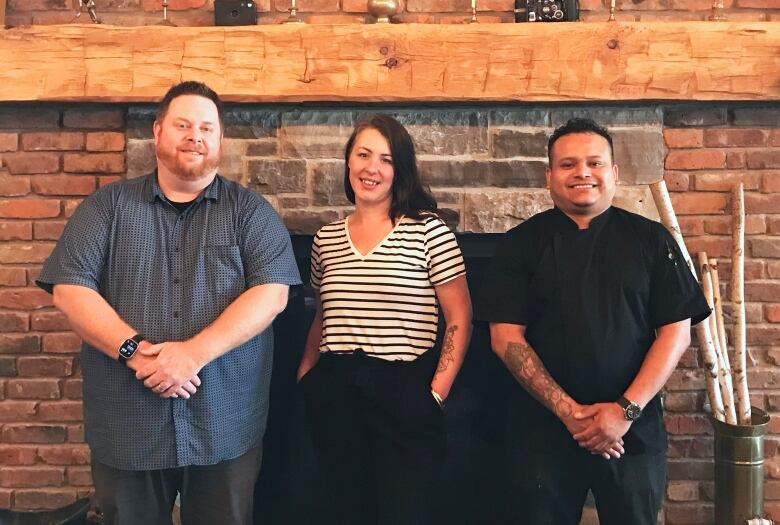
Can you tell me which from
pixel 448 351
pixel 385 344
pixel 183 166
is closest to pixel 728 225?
pixel 448 351

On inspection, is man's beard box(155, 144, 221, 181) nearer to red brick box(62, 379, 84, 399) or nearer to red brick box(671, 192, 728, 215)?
red brick box(62, 379, 84, 399)

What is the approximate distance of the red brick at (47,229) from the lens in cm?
246

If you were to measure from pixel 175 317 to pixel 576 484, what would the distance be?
1111mm

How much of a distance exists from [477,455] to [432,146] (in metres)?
1.09

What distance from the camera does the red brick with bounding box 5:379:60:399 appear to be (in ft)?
8.13

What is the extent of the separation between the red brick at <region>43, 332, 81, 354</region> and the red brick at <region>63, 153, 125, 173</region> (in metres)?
0.56

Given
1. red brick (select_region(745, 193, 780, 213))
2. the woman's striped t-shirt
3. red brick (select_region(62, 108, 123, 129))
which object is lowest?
the woman's striped t-shirt

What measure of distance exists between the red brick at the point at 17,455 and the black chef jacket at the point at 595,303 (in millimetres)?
1645

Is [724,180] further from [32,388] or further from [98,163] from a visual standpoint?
[32,388]

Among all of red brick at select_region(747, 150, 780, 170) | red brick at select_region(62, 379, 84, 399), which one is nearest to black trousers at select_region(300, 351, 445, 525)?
red brick at select_region(62, 379, 84, 399)

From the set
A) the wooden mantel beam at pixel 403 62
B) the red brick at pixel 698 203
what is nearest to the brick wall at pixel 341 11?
the wooden mantel beam at pixel 403 62

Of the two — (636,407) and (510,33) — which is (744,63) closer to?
(510,33)

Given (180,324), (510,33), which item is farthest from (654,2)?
(180,324)

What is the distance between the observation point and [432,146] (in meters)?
2.43
